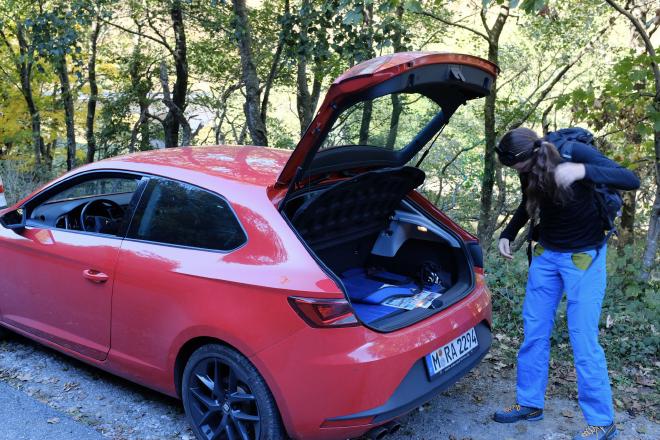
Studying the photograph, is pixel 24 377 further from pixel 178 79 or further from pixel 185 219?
pixel 178 79

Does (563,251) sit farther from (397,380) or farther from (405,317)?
(397,380)

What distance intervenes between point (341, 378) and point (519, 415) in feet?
4.70

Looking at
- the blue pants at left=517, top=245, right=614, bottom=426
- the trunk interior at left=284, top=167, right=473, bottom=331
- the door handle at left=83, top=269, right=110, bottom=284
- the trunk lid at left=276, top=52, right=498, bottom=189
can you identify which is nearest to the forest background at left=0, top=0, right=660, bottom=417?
the blue pants at left=517, top=245, right=614, bottom=426

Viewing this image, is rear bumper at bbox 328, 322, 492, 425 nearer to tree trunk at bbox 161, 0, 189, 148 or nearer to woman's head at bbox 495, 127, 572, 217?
Result: woman's head at bbox 495, 127, 572, 217

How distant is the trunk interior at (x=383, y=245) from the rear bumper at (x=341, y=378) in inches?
11.4

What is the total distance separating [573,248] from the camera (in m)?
3.18

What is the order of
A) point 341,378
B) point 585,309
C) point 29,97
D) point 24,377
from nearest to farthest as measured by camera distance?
point 341,378, point 585,309, point 24,377, point 29,97

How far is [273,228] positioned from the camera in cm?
294

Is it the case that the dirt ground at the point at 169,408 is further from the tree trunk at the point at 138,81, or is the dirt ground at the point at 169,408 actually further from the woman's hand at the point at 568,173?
the tree trunk at the point at 138,81

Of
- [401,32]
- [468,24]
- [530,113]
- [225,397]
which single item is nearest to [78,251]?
[225,397]

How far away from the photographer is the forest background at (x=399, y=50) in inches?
211

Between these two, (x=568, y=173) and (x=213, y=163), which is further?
(x=213, y=163)

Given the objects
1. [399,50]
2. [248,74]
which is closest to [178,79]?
[248,74]

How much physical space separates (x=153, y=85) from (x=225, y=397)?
44.6ft
